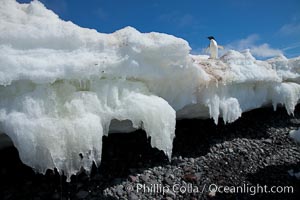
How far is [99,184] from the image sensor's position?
5586 millimetres

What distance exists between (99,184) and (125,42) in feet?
11.3

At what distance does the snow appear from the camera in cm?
366

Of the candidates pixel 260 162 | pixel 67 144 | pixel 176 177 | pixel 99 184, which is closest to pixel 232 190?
pixel 176 177

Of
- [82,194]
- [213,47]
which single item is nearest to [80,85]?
[82,194]

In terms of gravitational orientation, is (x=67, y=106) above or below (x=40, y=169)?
above

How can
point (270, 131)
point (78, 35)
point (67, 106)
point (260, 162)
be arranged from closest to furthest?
point (67, 106) < point (78, 35) < point (260, 162) < point (270, 131)

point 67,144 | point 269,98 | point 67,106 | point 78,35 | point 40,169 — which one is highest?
point 78,35

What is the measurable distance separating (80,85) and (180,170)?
12.4ft

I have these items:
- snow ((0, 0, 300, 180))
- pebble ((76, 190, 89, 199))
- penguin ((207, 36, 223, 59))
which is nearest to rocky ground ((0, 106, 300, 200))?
pebble ((76, 190, 89, 199))

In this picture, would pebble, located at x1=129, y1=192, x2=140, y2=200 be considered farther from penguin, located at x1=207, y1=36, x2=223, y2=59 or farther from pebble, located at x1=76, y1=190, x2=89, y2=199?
penguin, located at x1=207, y1=36, x2=223, y2=59

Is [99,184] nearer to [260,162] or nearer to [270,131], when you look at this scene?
[260,162]

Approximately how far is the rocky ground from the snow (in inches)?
45.6

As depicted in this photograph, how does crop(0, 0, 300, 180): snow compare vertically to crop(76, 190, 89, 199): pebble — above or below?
above

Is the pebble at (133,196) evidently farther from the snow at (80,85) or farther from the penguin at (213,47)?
the penguin at (213,47)
